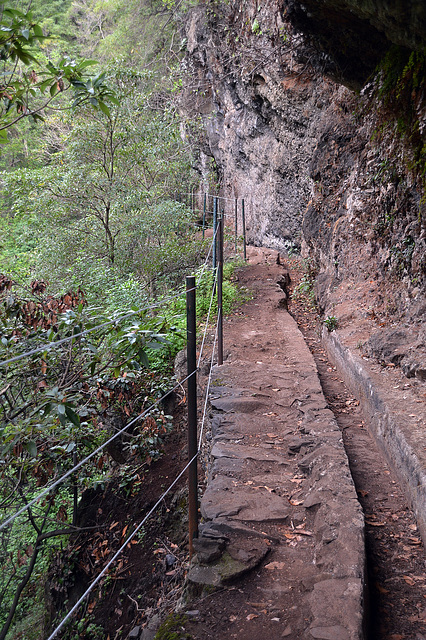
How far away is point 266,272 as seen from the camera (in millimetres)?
9945

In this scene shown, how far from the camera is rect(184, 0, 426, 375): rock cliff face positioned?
4453mm

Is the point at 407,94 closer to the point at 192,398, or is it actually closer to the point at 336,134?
the point at 336,134

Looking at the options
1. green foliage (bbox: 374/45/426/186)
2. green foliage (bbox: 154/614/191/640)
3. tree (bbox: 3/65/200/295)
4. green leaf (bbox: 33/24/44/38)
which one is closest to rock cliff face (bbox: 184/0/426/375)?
green foliage (bbox: 374/45/426/186)

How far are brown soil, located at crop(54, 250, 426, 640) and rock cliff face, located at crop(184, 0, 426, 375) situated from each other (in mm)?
1372

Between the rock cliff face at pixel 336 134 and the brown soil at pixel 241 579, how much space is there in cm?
137

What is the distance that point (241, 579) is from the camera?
221 cm

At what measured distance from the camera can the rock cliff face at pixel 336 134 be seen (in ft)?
14.6

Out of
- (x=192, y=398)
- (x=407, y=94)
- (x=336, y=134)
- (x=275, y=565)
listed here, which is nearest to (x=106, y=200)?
(x=336, y=134)

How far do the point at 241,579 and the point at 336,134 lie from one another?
7.45 metres

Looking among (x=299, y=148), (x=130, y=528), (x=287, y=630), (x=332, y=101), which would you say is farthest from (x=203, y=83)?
(x=287, y=630)

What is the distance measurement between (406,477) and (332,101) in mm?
7723

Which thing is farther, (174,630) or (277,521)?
(277,521)

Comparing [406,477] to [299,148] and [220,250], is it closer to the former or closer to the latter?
[220,250]

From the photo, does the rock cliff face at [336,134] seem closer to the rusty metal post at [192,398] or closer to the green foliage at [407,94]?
the green foliage at [407,94]
